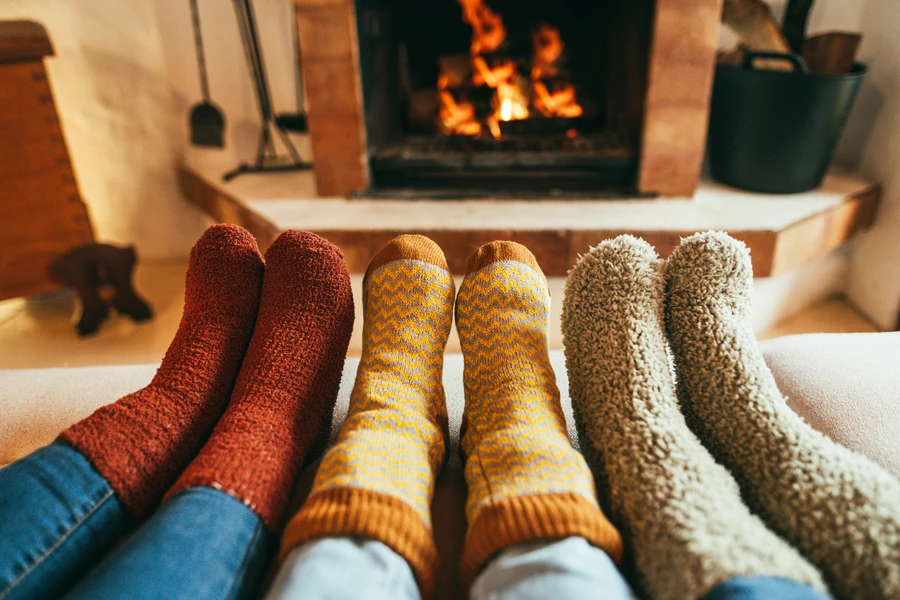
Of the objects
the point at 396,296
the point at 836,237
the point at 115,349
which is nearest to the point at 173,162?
the point at 115,349

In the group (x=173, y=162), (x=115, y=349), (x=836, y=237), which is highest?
(x=173, y=162)

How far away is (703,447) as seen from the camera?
1.49 ft

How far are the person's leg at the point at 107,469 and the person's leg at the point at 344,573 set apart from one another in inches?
6.1

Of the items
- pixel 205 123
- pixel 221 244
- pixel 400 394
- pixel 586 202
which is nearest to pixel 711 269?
pixel 400 394

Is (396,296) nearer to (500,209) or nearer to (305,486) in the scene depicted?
(305,486)

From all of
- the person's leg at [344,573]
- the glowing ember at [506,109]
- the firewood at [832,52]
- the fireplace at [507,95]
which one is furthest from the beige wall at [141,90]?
the person's leg at [344,573]

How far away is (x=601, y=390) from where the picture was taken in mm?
521

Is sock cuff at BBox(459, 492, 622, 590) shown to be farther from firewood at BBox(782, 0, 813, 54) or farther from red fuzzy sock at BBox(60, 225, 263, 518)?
firewood at BBox(782, 0, 813, 54)

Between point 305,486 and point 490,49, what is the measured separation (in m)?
1.27

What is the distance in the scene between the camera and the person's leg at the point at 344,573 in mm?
354

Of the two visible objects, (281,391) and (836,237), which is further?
(836,237)

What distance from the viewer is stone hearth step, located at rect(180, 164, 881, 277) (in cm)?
118

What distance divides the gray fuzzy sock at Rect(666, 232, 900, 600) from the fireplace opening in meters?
0.79

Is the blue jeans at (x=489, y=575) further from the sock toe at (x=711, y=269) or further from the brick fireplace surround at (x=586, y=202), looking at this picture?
the brick fireplace surround at (x=586, y=202)
